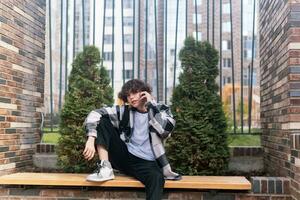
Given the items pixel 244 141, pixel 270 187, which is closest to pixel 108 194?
pixel 270 187

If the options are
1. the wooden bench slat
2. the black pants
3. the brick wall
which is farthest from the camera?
the brick wall

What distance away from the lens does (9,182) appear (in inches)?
134

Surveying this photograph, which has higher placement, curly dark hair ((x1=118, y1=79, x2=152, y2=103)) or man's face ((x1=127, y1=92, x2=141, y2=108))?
curly dark hair ((x1=118, y1=79, x2=152, y2=103))

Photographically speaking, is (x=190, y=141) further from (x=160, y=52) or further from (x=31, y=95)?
(x=160, y=52)

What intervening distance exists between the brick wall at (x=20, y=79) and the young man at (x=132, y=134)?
1.10m

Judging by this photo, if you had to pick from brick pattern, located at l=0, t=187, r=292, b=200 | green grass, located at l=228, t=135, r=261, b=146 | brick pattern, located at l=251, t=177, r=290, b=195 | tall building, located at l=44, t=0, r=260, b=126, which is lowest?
brick pattern, located at l=0, t=187, r=292, b=200

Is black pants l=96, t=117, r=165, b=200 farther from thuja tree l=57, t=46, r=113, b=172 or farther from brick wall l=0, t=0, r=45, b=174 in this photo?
brick wall l=0, t=0, r=45, b=174

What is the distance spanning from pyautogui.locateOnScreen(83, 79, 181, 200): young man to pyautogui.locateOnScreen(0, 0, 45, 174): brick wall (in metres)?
1.10

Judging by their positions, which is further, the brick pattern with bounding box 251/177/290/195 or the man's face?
the man's face

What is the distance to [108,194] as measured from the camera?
3.36m

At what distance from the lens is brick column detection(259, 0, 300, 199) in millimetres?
3221

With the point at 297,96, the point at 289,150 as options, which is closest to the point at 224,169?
the point at 289,150

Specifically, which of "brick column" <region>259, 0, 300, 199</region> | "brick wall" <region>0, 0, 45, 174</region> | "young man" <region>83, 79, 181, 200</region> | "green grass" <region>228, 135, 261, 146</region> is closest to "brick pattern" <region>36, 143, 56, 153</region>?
"brick wall" <region>0, 0, 45, 174</region>

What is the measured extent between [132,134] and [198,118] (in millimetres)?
817
